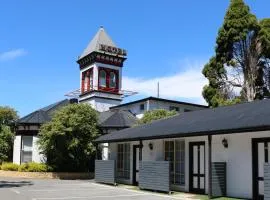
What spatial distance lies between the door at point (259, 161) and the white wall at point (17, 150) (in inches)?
868

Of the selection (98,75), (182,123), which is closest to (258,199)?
(182,123)

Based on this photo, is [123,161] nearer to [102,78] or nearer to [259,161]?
[259,161]

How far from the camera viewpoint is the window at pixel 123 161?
971 inches

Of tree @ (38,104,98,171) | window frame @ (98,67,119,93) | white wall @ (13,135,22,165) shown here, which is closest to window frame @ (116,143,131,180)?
tree @ (38,104,98,171)

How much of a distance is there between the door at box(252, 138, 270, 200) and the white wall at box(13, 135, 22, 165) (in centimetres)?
2206

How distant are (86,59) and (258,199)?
4083 cm

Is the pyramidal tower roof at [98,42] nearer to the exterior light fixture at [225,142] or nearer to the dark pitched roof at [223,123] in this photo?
the dark pitched roof at [223,123]

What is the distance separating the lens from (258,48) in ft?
114

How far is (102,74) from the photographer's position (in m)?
52.3

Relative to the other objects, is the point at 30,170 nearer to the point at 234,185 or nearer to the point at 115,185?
the point at 115,185

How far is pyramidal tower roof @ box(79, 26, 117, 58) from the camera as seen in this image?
53.6 metres

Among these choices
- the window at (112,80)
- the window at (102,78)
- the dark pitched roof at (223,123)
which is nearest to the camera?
the dark pitched roof at (223,123)

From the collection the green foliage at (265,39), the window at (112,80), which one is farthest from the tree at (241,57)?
the window at (112,80)

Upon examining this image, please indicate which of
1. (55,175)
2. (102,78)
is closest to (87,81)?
(102,78)
